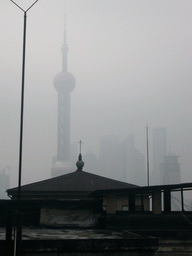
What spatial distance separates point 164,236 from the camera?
74.3 feet

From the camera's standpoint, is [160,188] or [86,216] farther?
[86,216]

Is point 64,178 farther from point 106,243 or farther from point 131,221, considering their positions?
point 106,243

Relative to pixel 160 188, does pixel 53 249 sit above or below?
below

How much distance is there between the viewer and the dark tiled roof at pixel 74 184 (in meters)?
43.3

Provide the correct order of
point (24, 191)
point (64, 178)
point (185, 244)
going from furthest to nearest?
point (64, 178)
point (24, 191)
point (185, 244)

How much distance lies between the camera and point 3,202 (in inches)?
808

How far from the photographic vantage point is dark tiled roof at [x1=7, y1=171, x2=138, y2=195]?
43.3m

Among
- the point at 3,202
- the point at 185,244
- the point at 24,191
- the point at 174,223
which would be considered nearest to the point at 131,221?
the point at 174,223

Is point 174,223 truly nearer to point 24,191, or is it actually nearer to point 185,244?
point 185,244

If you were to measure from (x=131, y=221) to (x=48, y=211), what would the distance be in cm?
752

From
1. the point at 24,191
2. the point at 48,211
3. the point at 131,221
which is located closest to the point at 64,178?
the point at 24,191

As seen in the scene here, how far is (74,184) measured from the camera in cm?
4438

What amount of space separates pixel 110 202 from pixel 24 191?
620 inches

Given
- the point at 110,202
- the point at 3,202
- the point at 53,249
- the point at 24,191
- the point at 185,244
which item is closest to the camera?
the point at 53,249
